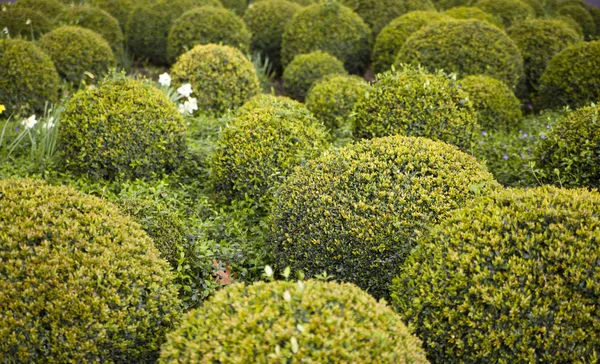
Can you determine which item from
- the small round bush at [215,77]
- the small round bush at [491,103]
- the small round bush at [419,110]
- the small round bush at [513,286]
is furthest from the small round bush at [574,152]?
the small round bush at [215,77]

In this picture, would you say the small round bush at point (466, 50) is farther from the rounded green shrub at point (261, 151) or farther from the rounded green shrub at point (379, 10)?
the rounded green shrub at point (261, 151)

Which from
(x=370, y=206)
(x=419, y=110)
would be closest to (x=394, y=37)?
(x=419, y=110)

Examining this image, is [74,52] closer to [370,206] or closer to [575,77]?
[370,206]

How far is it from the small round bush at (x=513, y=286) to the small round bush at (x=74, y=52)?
6.92 meters

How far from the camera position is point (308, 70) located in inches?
333

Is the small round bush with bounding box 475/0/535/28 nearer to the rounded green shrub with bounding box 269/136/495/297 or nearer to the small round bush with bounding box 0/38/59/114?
the rounded green shrub with bounding box 269/136/495/297

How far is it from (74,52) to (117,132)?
13.0ft

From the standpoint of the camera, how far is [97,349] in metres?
2.76

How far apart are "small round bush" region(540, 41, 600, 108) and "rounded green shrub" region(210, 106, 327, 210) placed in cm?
406

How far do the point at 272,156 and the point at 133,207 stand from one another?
1298 mm

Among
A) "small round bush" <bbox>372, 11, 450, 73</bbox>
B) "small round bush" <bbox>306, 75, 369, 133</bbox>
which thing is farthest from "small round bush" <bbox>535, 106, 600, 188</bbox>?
"small round bush" <bbox>372, 11, 450, 73</bbox>

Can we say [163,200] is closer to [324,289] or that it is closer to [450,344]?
[324,289]

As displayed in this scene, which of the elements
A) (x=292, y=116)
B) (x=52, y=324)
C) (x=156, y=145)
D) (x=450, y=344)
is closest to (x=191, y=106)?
(x=156, y=145)

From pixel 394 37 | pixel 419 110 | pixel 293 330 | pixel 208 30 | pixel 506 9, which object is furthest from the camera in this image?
pixel 506 9
